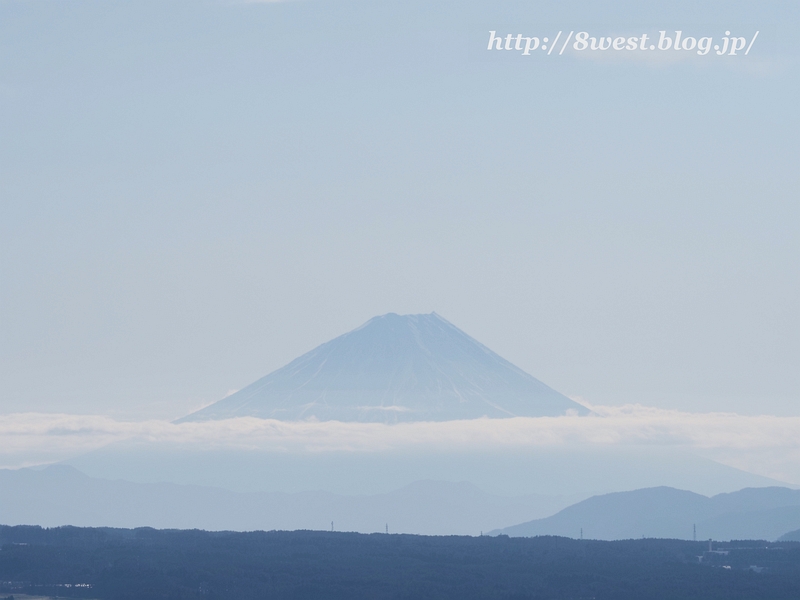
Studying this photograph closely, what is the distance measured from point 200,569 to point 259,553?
81.8 feet

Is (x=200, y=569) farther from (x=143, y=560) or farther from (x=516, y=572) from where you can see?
(x=516, y=572)

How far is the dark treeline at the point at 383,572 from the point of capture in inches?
5773

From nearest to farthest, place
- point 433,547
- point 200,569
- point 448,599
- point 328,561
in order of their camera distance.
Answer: point 448,599
point 200,569
point 328,561
point 433,547

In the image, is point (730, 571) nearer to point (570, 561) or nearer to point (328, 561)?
point (570, 561)

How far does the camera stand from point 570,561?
177500 mm

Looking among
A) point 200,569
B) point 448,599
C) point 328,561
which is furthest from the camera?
point 328,561

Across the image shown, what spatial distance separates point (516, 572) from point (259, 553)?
35.3 meters

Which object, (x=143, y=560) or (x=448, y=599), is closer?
(x=448, y=599)

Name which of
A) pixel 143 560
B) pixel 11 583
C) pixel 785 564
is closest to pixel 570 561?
pixel 785 564

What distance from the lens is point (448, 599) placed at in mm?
144500

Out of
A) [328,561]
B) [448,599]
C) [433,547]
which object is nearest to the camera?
[448,599]

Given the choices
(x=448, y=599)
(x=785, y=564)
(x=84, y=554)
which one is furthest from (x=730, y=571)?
(x=84, y=554)

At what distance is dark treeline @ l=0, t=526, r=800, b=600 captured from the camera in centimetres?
14662

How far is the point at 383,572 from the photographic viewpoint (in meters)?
164
